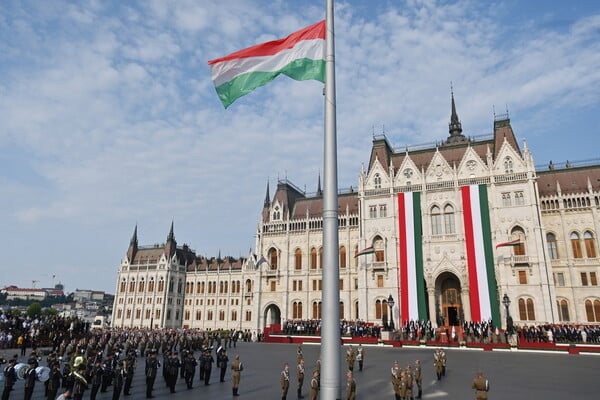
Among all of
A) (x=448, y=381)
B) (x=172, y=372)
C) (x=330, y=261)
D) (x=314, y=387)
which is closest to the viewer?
(x=330, y=261)

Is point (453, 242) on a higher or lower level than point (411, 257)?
higher

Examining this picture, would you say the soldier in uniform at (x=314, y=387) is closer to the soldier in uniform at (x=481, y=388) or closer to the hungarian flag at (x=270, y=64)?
the soldier in uniform at (x=481, y=388)

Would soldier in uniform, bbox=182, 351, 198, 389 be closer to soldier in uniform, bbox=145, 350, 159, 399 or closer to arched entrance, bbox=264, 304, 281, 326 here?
soldier in uniform, bbox=145, 350, 159, 399

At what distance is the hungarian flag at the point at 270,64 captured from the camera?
30.5 feet

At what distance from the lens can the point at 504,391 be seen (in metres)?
15.0

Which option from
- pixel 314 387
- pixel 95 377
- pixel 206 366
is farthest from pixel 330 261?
pixel 206 366

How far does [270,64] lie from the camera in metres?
9.66

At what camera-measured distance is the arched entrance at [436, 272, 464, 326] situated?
43.5m

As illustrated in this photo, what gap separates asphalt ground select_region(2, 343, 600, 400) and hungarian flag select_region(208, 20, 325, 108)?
10791 millimetres

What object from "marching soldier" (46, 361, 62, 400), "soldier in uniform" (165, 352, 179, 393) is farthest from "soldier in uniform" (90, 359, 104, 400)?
"soldier in uniform" (165, 352, 179, 393)

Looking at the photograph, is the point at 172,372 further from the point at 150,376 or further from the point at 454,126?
the point at 454,126

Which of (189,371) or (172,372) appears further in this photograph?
(189,371)

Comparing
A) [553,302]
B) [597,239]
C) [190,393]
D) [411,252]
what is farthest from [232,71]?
[597,239]

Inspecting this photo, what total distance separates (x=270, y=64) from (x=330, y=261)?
→ 5.29 m
